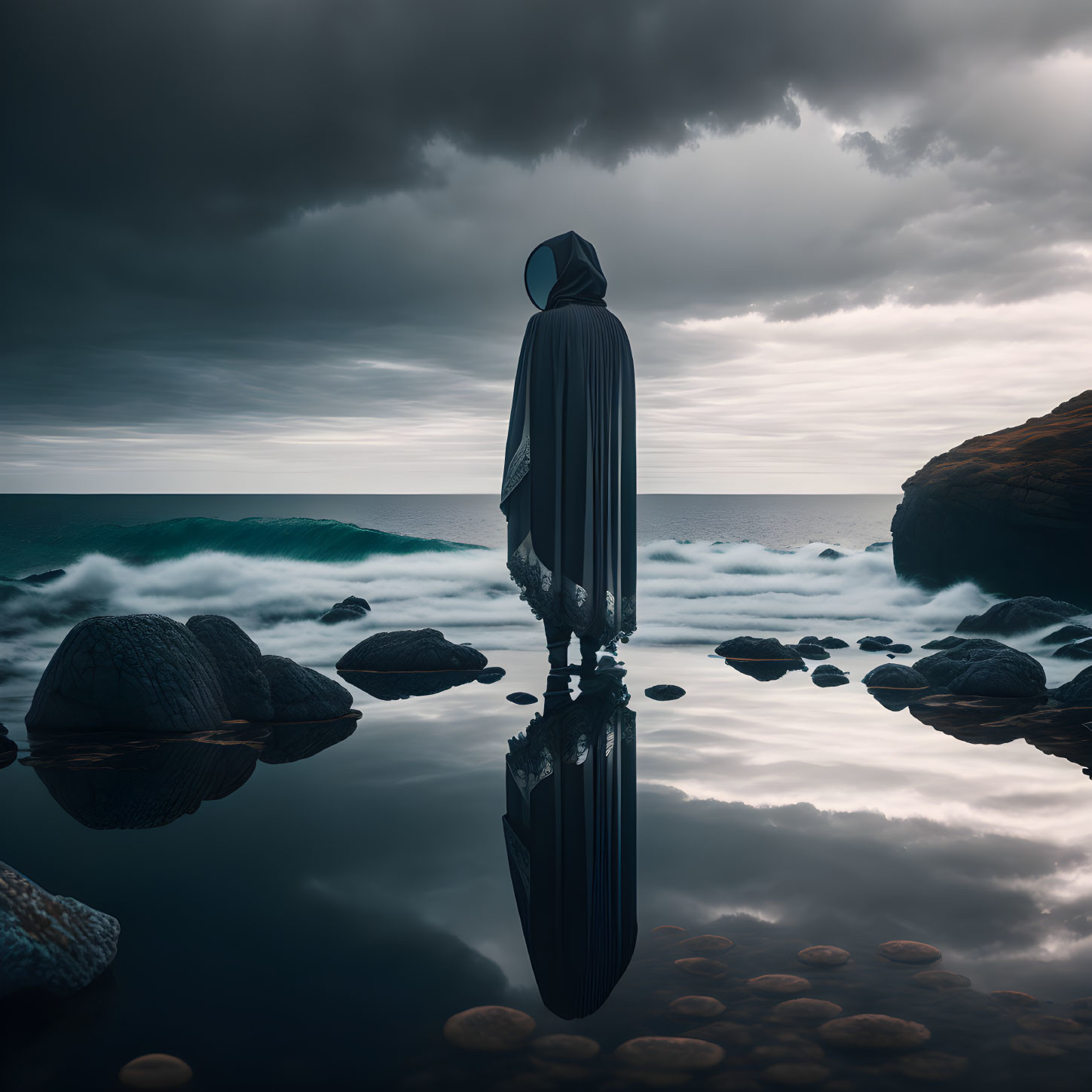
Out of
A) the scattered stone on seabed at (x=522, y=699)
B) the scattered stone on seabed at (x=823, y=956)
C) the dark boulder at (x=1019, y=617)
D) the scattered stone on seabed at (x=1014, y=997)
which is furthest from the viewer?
the dark boulder at (x=1019, y=617)

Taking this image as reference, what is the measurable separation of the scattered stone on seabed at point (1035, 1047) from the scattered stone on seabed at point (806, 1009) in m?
0.27

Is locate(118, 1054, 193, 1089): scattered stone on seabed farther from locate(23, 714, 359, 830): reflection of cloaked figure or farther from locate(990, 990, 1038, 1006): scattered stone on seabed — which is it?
locate(990, 990, 1038, 1006): scattered stone on seabed

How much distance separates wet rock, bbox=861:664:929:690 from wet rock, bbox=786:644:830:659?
41.0 inches

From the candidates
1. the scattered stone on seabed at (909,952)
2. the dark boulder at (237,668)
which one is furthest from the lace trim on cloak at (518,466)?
the scattered stone on seabed at (909,952)

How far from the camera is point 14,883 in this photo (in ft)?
5.10

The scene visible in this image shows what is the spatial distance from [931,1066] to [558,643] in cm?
353

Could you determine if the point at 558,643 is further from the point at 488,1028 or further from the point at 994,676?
the point at 488,1028

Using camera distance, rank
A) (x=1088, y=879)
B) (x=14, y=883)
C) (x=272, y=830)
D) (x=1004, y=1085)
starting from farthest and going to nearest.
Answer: (x=272, y=830) < (x=1088, y=879) < (x=14, y=883) < (x=1004, y=1085)

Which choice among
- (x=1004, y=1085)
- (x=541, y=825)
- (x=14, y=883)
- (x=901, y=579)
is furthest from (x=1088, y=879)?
(x=901, y=579)

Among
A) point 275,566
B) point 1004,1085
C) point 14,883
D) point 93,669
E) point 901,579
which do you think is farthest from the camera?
point 275,566

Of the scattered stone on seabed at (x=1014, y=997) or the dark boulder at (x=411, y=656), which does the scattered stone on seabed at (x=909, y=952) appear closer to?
the scattered stone on seabed at (x=1014, y=997)

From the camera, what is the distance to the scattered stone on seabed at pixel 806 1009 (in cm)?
133

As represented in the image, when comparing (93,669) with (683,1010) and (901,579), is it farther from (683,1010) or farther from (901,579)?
(901,579)

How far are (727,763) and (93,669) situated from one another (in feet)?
9.37
